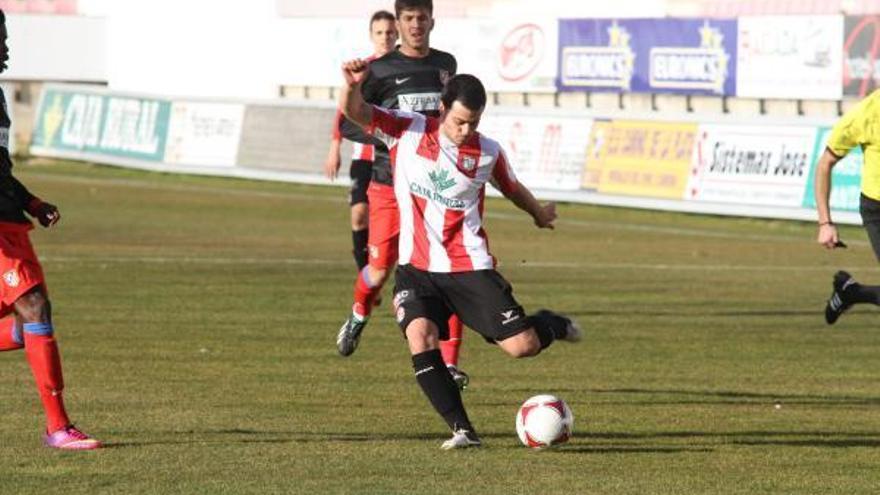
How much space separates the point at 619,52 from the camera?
39.3m

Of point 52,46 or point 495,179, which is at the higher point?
point 495,179

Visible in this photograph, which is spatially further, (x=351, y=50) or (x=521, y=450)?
(x=351, y=50)

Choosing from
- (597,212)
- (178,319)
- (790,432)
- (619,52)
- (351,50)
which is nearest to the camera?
(790,432)

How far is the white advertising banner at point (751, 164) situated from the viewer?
30047 millimetres

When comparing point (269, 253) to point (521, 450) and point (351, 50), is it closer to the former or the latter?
point (521, 450)

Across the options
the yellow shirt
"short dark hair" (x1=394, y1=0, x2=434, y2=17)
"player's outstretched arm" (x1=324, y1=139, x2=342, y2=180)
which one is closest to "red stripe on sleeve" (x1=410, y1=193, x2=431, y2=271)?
"short dark hair" (x1=394, y1=0, x2=434, y2=17)

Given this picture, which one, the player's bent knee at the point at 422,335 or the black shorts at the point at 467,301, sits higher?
the black shorts at the point at 467,301

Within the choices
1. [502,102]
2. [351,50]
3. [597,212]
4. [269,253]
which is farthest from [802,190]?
[351,50]

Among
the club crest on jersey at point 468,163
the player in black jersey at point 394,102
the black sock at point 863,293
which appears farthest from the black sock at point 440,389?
the black sock at point 863,293

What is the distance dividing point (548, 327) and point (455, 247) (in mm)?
658

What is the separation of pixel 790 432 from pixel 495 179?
2261 mm

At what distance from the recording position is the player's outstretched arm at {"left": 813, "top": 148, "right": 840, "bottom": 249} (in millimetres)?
12305

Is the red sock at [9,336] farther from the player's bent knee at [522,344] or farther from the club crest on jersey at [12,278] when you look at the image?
the player's bent knee at [522,344]

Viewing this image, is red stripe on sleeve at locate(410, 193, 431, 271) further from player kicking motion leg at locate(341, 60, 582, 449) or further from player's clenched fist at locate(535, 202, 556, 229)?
player's clenched fist at locate(535, 202, 556, 229)
